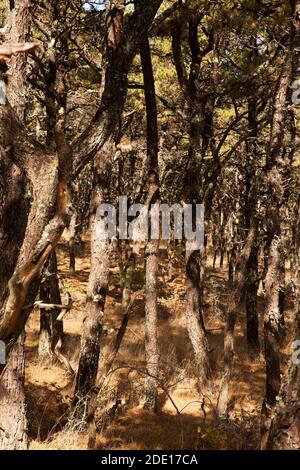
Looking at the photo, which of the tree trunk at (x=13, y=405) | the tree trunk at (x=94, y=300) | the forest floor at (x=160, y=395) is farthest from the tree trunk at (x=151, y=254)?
the tree trunk at (x=13, y=405)

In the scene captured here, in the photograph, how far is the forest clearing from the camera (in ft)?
14.8

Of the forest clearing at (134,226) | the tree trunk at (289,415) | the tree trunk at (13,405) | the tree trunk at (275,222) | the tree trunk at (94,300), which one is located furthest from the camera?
the tree trunk at (94,300)

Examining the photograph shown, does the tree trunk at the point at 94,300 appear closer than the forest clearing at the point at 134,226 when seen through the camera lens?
No

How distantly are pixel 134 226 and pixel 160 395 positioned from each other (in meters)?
3.81

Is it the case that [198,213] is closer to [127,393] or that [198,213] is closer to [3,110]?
[127,393]

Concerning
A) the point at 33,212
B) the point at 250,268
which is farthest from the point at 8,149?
the point at 250,268

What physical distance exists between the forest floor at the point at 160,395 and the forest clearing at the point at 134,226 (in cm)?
5

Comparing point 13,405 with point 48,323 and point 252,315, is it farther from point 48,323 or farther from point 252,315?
point 252,315

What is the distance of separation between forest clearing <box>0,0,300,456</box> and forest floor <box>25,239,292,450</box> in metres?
0.05

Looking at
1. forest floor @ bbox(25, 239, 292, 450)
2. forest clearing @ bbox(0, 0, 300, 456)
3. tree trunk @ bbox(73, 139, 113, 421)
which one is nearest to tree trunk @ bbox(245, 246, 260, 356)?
forest clearing @ bbox(0, 0, 300, 456)

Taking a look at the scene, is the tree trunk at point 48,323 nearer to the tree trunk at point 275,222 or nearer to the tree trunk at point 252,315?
the tree trunk at point 252,315

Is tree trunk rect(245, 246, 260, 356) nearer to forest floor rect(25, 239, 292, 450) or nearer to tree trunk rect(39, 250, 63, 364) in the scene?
forest floor rect(25, 239, 292, 450)

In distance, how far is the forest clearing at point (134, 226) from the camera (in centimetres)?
452

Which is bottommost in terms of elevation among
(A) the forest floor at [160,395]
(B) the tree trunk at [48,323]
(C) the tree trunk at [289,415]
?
(A) the forest floor at [160,395]
